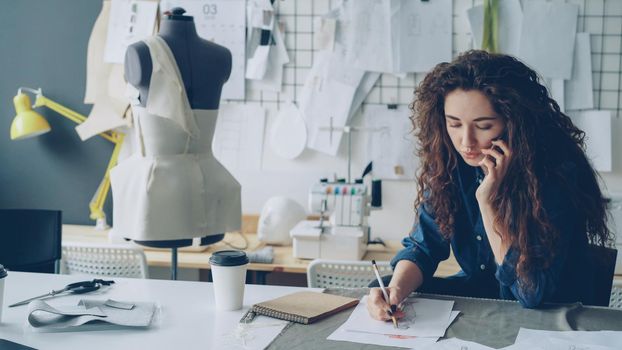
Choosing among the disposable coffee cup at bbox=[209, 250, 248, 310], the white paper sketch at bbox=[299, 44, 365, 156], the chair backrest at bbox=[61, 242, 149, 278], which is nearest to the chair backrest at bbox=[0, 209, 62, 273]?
the chair backrest at bbox=[61, 242, 149, 278]

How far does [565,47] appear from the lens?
306 cm

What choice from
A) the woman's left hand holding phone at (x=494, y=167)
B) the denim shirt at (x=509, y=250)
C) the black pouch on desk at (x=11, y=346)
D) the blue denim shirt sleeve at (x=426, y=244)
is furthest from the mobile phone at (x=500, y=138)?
the black pouch on desk at (x=11, y=346)

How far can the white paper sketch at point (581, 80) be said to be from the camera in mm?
3057

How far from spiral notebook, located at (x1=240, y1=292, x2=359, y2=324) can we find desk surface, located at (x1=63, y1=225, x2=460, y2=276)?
1059 mm

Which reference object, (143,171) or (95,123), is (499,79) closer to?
(143,171)

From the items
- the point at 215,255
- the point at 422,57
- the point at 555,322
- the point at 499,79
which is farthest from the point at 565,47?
the point at 215,255

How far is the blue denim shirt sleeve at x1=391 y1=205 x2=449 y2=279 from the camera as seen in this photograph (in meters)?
1.93

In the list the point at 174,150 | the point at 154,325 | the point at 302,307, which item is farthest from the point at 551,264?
the point at 174,150

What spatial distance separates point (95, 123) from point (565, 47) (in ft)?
7.30

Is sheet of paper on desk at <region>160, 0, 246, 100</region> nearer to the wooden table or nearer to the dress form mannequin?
the wooden table

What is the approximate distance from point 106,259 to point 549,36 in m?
2.07

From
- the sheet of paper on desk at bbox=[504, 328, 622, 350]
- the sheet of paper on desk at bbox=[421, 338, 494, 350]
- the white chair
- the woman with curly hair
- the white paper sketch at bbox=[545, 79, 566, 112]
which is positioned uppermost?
the white paper sketch at bbox=[545, 79, 566, 112]

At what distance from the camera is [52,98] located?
11.7 feet

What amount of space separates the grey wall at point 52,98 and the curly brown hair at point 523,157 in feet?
6.98
